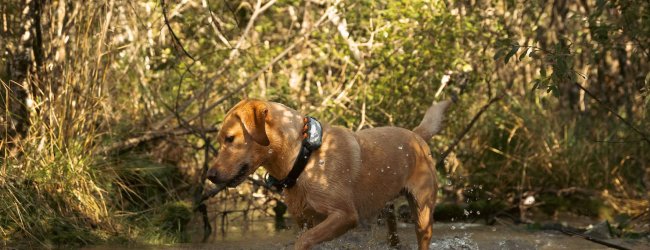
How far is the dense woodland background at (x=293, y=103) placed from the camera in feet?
24.0

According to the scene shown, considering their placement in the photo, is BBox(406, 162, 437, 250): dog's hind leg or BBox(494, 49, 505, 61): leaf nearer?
BBox(406, 162, 437, 250): dog's hind leg

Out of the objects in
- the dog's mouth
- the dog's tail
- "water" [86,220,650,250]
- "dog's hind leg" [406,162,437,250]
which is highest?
the dog's tail

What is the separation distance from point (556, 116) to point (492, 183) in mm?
1311

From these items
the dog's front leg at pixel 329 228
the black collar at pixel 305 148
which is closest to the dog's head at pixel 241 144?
the black collar at pixel 305 148

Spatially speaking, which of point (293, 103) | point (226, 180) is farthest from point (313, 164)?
point (293, 103)

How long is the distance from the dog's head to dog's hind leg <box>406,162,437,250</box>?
1234 millimetres

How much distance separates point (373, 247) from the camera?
22.7 ft

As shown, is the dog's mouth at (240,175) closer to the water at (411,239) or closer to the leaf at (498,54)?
the water at (411,239)

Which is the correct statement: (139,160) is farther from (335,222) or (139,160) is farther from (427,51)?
(335,222)

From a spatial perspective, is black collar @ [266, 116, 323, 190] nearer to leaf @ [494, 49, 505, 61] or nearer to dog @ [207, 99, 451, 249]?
dog @ [207, 99, 451, 249]

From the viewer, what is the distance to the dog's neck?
545 centimetres

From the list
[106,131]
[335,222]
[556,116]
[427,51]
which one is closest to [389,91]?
[427,51]

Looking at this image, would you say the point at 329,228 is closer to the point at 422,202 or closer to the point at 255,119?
the point at 255,119

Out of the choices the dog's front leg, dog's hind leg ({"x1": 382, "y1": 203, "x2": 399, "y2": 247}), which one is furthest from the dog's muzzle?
dog's hind leg ({"x1": 382, "y1": 203, "x2": 399, "y2": 247})
